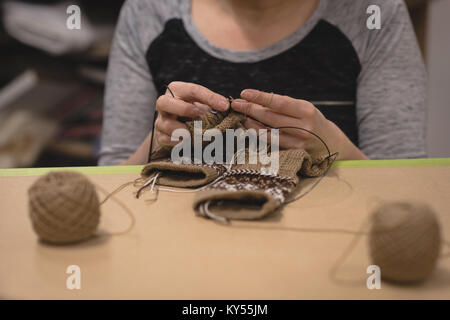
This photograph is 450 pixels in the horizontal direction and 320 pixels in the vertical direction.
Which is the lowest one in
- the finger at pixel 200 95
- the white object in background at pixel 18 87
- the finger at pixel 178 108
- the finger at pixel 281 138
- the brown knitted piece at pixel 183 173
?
the brown knitted piece at pixel 183 173

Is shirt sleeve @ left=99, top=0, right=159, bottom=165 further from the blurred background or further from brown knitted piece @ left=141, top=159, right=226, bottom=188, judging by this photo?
the blurred background

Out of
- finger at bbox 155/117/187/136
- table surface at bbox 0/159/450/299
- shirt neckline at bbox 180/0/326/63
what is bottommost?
table surface at bbox 0/159/450/299

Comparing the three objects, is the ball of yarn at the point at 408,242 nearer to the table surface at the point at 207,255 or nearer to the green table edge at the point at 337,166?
the table surface at the point at 207,255

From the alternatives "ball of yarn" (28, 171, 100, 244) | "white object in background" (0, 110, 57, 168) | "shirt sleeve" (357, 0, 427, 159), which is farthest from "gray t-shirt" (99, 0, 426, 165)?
"white object in background" (0, 110, 57, 168)

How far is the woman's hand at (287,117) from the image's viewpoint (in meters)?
0.55

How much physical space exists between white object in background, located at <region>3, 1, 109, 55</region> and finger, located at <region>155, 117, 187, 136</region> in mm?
759

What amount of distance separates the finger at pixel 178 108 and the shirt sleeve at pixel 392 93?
365 millimetres

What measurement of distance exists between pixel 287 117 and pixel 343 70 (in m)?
0.28

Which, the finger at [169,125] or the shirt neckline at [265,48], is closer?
the finger at [169,125]

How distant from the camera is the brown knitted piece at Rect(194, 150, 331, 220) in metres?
0.43

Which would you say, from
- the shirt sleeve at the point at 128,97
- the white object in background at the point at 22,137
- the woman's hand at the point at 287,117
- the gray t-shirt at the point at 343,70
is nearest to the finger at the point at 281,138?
the woman's hand at the point at 287,117

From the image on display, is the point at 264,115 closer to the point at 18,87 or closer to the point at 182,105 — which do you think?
the point at 182,105
